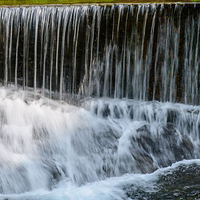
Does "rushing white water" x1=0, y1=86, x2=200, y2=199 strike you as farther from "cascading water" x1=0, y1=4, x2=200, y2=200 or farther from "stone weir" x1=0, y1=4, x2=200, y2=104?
"stone weir" x1=0, y1=4, x2=200, y2=104

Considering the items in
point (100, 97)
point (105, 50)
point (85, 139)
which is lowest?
point (85, 139)

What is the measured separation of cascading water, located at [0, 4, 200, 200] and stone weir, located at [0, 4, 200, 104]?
2 centimetres

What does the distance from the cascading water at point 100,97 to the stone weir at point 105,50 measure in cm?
2

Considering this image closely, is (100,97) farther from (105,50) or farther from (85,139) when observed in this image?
(85,139)

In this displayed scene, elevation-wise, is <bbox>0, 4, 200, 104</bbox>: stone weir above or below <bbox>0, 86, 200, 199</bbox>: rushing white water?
above

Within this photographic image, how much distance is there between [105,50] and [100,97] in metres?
1.13

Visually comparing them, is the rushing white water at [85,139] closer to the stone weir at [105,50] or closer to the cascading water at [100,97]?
the cascading water at [100,97]

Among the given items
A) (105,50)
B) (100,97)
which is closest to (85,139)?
(100,97)

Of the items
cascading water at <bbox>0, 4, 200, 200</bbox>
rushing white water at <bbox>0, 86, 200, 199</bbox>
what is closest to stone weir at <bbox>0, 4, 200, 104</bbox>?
cascading water at <bbox>0, 4, 200, 200</bbox>

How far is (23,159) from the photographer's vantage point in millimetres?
7582

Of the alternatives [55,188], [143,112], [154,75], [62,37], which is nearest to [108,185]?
[55,188]

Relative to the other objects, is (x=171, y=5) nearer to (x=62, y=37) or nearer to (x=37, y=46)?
(x=62, y=37)

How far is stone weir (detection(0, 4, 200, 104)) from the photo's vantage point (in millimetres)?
8867

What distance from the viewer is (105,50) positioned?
30.3 ft
